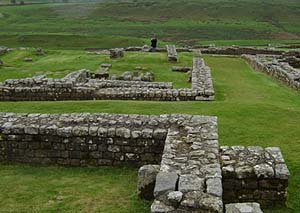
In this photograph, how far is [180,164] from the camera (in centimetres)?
971

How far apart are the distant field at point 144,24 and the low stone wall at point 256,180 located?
213ft

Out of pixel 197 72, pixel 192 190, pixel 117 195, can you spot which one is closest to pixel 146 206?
pixel 117 195

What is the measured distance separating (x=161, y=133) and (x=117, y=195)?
2.42 meters

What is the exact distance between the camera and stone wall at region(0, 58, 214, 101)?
2219 centimetres

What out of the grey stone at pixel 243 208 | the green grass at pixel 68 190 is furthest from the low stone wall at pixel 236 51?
the grey stone at pixel 243 208

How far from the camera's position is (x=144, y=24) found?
116 metres

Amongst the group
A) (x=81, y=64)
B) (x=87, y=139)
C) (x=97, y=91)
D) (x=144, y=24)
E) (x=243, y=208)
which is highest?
(x=243, y=208)

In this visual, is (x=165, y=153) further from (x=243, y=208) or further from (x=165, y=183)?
(x=243, y=208)

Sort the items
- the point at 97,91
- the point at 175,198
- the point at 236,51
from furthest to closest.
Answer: the point at 236,51
the point at 97,91
the point at 175,198

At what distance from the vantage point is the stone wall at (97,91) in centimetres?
2219

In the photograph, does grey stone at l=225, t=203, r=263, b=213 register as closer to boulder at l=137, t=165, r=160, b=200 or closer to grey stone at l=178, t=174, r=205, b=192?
grey stone at l=178, t=174, r=205, b=192

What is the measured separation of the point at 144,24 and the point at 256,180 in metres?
109

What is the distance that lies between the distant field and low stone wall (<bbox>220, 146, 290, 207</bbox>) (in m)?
65.0

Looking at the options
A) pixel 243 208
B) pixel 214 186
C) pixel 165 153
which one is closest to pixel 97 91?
pixel 165 153
